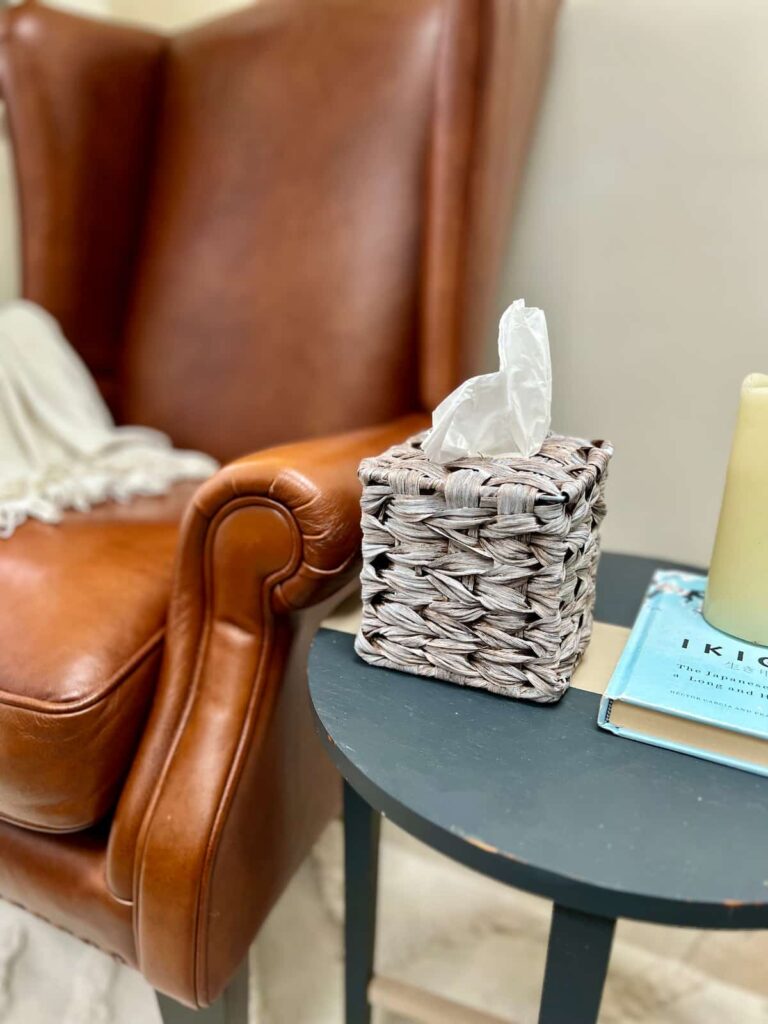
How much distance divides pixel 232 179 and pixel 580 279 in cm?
49

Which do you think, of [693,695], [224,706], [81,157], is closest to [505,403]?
[693,695]

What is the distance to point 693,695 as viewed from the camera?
18.4 inches

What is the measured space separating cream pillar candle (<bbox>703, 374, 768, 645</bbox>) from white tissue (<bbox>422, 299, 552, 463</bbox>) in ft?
0.47

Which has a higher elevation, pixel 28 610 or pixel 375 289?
pixel 375 289

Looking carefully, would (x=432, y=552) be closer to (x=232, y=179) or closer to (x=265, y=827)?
(x=265, y=827)

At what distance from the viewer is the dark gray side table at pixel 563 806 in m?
0.37

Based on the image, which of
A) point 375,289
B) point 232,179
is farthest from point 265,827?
point 232,179

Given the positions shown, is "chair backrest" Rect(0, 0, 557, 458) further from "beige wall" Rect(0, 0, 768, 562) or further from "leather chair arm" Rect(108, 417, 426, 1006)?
"leather chair arm" Rect(108, 417, 426, 1006)

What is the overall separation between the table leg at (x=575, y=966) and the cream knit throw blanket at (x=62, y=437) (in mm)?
652

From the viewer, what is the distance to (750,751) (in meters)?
0.44

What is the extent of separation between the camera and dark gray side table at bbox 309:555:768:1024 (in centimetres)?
37

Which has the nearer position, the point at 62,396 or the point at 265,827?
the point at 265,827

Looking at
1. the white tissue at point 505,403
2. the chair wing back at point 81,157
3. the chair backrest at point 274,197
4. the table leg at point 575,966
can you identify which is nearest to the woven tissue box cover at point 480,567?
the white tissue at point 505,403

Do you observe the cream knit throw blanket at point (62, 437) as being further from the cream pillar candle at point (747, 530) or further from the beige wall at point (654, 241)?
the cream pillar candle at point (747, 530)
